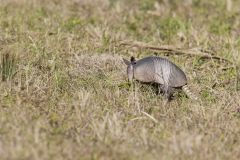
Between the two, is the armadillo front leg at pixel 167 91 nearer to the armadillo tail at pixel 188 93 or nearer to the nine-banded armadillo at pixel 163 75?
the nine-banded armadillo at pixel 163 75

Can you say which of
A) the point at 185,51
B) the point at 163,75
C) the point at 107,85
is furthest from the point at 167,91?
the point at 185,51

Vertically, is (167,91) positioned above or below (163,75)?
below

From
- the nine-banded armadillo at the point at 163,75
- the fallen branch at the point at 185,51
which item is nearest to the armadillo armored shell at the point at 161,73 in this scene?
the nine-banded armadillo at the point at 163,75

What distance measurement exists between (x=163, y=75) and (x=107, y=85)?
544 mm

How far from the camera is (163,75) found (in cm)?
569

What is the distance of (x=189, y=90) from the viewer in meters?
5.80

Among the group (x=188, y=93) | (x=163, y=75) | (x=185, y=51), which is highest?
(x=185, y=51)

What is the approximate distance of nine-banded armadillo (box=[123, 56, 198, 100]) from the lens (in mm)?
5691

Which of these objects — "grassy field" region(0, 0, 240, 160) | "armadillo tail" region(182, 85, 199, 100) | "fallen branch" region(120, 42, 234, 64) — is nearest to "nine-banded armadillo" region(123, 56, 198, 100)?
"armadillo tail" region(182, 85, 199, 100)

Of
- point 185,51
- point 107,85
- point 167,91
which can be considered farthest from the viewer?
point 185,51

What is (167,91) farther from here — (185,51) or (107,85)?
(185,51)

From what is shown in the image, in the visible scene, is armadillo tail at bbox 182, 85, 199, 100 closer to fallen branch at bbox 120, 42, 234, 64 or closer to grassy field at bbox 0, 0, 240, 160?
grassy field at bbox 0, 0, 240, 160

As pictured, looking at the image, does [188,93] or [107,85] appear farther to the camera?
[107,85]

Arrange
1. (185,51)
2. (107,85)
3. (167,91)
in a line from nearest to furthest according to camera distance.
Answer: (167,91) < (107,85) < (185,51)
